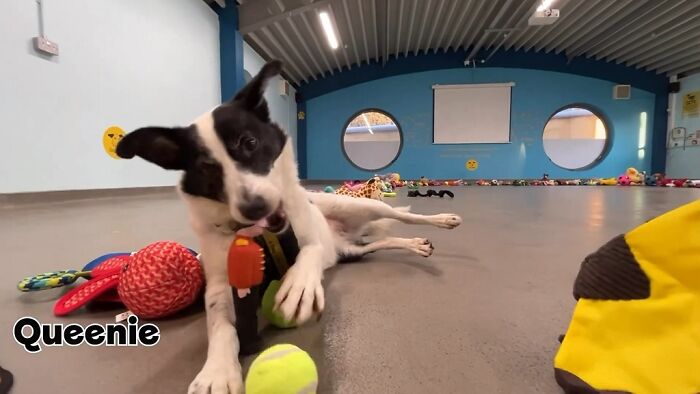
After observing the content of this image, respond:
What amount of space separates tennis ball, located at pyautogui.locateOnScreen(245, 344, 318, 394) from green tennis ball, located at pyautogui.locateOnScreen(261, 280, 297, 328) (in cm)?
22

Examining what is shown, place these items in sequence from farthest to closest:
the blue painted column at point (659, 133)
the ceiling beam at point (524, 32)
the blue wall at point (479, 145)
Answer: the blue wall at point (479, 145) < the blue painted column at point (659, 133) < the ceiling beam at point (524, 32)

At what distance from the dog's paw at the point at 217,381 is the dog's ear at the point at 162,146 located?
0.53m

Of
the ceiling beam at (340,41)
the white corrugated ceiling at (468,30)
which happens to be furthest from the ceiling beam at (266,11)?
the ceiling beam at (340,41)

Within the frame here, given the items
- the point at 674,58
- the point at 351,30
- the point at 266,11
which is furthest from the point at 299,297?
the point at 674,58

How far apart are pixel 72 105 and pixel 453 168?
8881 mm

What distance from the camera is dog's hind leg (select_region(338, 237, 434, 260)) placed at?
1.54 m

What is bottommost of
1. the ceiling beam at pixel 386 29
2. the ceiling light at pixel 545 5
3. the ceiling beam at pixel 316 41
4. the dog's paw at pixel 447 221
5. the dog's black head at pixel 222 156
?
the dog's paw at pixel 447 221

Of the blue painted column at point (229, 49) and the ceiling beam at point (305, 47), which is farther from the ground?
the ceiling beam at point (305, 47)

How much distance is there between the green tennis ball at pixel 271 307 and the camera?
80 centimetres

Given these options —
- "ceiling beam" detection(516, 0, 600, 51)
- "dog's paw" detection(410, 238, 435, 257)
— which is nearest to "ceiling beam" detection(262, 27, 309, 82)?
"ceiling beam" detection(516, 0, 600, 51)

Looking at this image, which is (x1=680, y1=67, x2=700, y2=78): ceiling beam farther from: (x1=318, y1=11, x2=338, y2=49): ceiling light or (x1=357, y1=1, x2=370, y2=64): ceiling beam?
(x1=318, y1=11, x2=338, y2=49): ceiling light

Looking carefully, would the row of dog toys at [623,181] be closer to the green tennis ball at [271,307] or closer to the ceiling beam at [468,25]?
the ceiling beam at [468,25]

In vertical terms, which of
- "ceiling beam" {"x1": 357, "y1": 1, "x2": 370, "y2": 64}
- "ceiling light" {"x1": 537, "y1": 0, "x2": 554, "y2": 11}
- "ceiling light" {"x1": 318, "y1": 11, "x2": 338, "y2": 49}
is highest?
"ceiling beam" {"x1": 357, "y1": 1, "x2": 370, "y2": 64}

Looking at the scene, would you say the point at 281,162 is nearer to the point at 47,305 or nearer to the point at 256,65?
the point at 47,305
